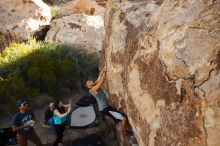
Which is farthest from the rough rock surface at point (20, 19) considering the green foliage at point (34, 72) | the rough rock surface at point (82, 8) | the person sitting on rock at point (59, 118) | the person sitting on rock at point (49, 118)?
the person sitting on rock at point (59, 118)

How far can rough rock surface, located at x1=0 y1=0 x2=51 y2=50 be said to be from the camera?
15375 mm

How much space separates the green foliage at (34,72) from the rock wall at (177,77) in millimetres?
4437

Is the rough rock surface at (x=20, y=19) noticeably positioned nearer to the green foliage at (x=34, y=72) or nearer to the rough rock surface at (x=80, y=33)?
the rough rock surface at (x=80, y=33)

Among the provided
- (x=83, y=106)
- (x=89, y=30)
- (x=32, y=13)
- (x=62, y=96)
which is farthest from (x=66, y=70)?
(x=32, y=13)

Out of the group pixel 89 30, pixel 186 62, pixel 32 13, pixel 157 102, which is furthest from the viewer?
pixel 32 13

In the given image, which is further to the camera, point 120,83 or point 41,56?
point 41,56

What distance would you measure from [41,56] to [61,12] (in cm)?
457

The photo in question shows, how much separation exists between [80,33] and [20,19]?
2891mm

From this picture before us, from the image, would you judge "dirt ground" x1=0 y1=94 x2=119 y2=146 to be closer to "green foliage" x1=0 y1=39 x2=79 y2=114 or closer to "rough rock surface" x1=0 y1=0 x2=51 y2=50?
"green foliage" x1=0 y1=39 x2=79 y2=114

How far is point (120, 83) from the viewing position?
8.77 metres

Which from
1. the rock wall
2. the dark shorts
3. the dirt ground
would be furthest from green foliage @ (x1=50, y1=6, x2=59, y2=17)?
the rock wall

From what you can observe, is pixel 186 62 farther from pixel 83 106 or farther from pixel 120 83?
pixel 83 106

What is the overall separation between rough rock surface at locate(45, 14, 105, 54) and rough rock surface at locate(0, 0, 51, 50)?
825 millimetres

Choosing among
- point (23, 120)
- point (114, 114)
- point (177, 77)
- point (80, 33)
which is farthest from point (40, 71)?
point (177, 77)
